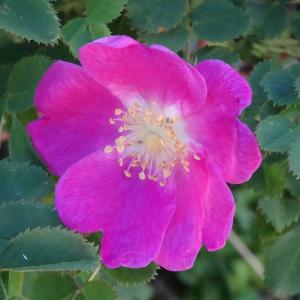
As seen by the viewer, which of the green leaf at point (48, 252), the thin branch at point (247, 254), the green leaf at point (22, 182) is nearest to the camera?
the green leaf at point (48, 252)

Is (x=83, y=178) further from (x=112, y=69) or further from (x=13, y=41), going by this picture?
(x=13, y=41)

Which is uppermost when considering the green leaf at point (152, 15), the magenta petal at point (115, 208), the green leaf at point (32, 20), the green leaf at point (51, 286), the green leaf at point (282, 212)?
the green leaf at point (32, 20)

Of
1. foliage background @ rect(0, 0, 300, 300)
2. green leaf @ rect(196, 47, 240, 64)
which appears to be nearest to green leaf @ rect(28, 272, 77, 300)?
foliage background @ rect(0, 0, 300, 300)

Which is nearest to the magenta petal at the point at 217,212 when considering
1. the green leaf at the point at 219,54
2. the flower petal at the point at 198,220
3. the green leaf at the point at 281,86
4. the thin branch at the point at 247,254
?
the flower petal at the point at 198,220

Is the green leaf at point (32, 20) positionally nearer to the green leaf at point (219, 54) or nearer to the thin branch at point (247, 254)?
the green leaf at point (219, 54)

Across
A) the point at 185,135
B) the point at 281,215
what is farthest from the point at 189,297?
the point at 185,135

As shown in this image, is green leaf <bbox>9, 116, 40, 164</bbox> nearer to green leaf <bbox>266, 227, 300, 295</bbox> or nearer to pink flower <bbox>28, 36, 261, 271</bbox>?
pink flower <bbox>28, 36, 261, 271</bbox>

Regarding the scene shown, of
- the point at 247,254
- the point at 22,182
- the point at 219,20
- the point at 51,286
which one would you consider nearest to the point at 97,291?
the point at 51,286
